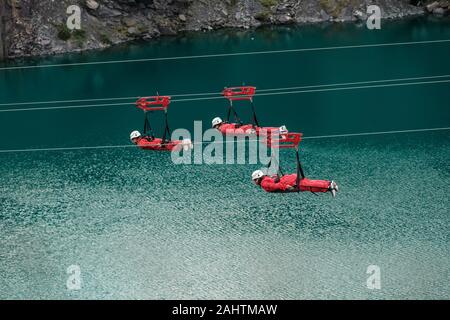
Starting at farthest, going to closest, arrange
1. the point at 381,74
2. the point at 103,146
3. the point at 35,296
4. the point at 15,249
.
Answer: the point at 381,74 < the point at 103,146 < the point at 15,249 < the point at 35,296

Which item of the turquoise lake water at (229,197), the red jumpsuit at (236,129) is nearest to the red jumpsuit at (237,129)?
the red jumpsuit at (236,129)

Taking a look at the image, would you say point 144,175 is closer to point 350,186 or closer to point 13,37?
point 350,186

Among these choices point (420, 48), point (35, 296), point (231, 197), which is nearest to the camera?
point (35, 296)

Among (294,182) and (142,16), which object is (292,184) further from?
(142,16)

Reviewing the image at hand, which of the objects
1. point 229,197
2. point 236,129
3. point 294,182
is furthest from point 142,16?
point 294,182

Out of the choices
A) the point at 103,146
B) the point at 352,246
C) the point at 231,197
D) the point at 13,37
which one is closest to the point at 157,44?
the point at 13,37

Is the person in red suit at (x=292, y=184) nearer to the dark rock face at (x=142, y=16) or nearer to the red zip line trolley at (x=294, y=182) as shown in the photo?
the red zip line trolley at (x=294, y=182)

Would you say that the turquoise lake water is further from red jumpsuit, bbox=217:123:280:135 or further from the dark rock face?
red jumpsuit, bbox=217:123:280:135
